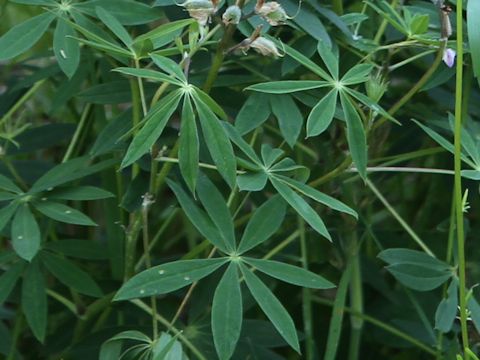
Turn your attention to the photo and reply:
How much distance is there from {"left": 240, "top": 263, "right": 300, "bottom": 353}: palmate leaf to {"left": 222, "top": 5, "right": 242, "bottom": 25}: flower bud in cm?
29

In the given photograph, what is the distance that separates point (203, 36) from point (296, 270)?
29 cm

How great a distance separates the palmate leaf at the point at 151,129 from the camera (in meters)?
1.05

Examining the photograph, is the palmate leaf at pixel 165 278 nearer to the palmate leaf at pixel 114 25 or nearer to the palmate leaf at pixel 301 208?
the palmate leaf at pixel 301 208

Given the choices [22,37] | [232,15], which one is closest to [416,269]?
[232,15]

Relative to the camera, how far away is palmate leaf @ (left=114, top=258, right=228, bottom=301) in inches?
43.3

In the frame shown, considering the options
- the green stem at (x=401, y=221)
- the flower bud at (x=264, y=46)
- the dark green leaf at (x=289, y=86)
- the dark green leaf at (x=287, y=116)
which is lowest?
the green stem at (x=401, y=221)

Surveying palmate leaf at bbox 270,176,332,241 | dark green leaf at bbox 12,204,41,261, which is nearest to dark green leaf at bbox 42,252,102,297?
dark green leaf at bbox 12,204,41,261

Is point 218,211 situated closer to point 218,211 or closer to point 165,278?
point 218,211

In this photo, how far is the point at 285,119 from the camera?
124 centimetres

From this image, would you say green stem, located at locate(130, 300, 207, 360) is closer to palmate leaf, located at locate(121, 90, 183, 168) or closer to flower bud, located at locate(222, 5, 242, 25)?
palmate leaf, located at locate(121, 90, 183, 168)

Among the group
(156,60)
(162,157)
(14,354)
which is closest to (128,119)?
(162,157)

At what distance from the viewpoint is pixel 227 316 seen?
1.10m

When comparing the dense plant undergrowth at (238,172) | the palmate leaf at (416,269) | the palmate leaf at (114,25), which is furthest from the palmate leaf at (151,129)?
the palmate leaf at (416,269)

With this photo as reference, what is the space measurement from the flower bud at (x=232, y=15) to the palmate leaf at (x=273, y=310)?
29cm
